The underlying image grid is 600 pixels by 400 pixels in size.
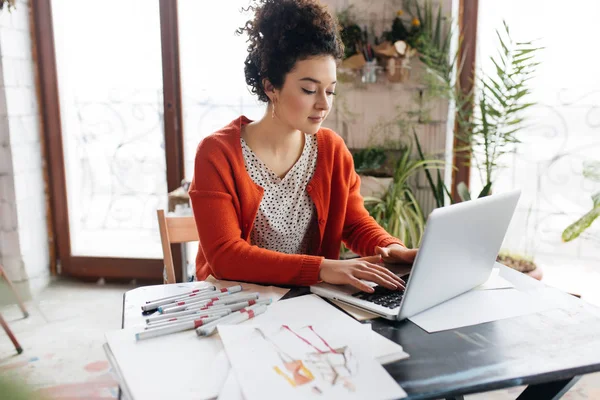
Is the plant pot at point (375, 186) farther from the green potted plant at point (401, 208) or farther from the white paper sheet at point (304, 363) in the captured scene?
the white paper sheet at point (304, 363)

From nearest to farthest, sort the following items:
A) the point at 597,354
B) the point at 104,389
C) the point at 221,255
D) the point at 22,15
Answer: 1. the point at 597,354
2. the point at 221,255
3. the point at 104,389
4. the point at 22,15

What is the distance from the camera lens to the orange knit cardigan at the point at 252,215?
123 centimetres

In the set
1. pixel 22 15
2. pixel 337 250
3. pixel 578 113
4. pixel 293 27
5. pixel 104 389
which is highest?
pixel 22 15

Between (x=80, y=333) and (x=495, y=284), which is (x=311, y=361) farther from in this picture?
(x=80, y=333)

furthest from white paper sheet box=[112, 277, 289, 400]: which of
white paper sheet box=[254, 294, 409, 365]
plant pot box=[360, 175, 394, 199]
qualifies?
plant pot box=[360, 175, 394, 199]

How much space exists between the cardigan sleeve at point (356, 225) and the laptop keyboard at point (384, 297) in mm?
376

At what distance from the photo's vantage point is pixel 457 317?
1.02 metres

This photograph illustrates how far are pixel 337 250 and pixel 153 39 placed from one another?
6.26 feet

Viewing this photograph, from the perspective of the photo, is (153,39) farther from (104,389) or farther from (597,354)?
(597,354)

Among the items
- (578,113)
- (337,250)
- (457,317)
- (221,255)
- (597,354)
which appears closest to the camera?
(597,354)

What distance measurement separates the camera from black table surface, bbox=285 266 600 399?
2.60 feet

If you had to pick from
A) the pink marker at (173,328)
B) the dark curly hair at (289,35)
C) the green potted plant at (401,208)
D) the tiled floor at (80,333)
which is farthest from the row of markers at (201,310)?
the green potted plant at (401,208)

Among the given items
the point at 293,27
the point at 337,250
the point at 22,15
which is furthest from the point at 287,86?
the point at 22,15

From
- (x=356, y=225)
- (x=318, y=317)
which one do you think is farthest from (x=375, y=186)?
(x=318, y=317)
